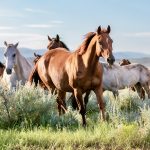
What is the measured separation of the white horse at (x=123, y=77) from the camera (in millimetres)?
18078

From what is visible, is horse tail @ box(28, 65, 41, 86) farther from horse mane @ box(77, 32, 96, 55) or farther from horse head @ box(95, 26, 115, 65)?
horse head @ box(95, 26, 115, 65)

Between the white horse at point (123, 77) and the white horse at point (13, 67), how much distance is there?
4.68 m

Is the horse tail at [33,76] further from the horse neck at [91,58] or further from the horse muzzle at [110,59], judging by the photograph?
the horse muzzle at [110,59]

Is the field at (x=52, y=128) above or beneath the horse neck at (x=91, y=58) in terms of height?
beneath

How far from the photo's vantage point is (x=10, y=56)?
13.4m

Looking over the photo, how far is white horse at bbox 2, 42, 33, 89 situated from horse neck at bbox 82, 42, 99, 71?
352cm

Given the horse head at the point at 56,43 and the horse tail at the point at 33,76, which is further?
the horse head at the point at 56,43

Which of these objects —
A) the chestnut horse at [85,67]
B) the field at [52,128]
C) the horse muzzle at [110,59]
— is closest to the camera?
the field at [52,128]

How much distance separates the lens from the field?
7891mm

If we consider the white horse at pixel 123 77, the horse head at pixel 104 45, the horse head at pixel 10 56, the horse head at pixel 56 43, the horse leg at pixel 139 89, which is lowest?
the horse leg at pixel 139 89

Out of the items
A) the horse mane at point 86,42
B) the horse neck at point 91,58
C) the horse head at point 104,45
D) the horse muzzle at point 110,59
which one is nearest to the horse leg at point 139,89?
the horse mane at point 86,42

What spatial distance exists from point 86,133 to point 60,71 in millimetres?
3168

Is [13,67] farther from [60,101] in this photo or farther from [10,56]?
[60,101]

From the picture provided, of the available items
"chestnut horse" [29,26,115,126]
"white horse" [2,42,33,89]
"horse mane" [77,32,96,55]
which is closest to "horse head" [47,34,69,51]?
"white horse" [2,42,33,89]
